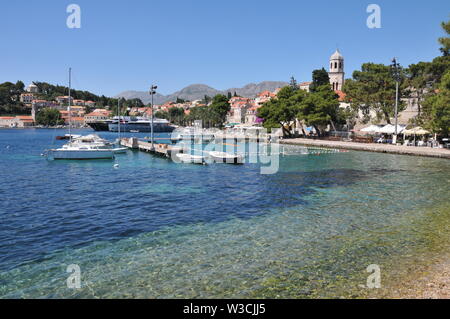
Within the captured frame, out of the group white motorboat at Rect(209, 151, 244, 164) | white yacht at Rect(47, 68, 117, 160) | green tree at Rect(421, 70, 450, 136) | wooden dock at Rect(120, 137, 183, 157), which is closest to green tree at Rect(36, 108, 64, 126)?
wooden dock at Rect(120, 137, 183, 157)

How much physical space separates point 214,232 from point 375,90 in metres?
54.7

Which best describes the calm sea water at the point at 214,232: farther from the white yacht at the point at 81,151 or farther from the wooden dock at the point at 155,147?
the wooden dock at the point at 155,147

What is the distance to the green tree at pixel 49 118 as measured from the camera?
594 feet

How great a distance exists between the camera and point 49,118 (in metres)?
182

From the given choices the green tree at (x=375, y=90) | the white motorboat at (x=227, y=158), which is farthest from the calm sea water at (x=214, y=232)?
the green tree at (x=375, y=90)

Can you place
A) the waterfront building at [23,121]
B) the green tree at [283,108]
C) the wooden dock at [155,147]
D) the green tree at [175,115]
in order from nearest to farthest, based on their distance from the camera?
the wooden dock at [155,147], the green tree at [283,108], the green tree at [175,115], the waterfront building at [23,121]

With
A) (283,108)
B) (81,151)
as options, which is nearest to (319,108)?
(283,108)

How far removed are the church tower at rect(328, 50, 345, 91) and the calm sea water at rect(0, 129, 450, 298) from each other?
7942 cm

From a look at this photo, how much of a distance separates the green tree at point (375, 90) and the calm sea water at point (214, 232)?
32385mm

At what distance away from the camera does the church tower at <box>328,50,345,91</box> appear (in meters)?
99.3

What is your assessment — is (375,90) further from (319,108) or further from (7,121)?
(7,121)
